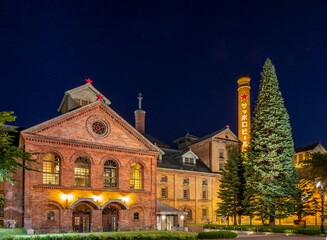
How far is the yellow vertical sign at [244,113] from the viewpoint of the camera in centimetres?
Result: 5412

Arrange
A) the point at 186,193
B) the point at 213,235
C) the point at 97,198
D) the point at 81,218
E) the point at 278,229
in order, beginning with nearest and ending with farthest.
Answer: the point at 213,235 → the point at 81,218 → the point at 97,198 → the point at 278,229 → the point at 186,193

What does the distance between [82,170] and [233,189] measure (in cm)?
1849

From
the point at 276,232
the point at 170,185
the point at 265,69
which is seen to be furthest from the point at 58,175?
the point at 265,69

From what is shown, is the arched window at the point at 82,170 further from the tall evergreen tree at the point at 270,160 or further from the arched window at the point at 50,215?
the tall evergreen tree at the point at 270,160

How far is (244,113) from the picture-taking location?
5538cm

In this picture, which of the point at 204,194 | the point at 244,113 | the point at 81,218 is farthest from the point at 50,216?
the point at 244,113

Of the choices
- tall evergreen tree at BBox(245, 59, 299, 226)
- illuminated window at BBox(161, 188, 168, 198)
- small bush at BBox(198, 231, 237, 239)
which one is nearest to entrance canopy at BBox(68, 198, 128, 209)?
small bush at BBox(198, 231, 237, 239)

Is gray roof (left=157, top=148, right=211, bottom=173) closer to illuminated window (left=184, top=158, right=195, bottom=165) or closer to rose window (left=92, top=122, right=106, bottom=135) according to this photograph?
illuminated window (left=184, top=158, right=195, bottom=165)

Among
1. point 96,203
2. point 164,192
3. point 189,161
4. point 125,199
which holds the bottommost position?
point 164,192

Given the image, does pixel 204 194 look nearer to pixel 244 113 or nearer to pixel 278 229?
pixel 244 113

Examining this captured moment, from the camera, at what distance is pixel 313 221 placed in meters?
49.7

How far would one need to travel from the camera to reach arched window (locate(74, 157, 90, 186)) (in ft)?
111

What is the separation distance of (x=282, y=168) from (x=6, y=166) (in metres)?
29.1

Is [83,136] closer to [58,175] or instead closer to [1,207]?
[58,175]
